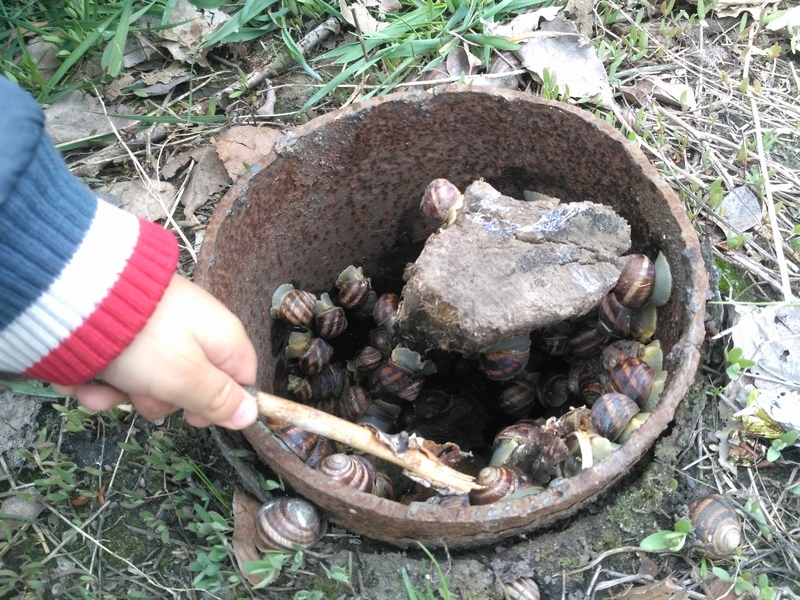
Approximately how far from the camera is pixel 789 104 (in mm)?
2230

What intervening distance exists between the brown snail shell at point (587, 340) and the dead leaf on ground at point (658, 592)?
69cm

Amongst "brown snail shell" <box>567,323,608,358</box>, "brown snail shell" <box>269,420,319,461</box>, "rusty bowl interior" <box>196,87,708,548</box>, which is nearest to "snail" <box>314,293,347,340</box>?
"rusty bowl interior" <box>196,87,708,548</box>

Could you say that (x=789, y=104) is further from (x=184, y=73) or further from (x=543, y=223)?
(x=184, y=73)

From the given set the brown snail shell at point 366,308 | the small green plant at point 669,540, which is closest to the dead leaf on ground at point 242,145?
the brown snail shell at point 366,308

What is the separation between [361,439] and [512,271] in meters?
0.63

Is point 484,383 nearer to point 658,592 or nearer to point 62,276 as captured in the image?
point 658,592

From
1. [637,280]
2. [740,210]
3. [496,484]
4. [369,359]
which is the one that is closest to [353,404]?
[369,359]

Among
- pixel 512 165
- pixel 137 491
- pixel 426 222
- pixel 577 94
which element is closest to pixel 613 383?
pixel 512 165

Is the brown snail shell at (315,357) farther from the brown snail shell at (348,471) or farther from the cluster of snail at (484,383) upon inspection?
the brown snail shell at (348,471)

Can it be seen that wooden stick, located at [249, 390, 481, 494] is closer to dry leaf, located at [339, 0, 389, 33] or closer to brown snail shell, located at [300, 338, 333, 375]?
brown snail shell, located at [300, 338, 333, 375]

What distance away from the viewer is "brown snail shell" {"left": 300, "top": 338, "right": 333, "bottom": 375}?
2.12 meters

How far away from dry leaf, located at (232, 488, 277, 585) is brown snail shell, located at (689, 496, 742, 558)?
3.29ft

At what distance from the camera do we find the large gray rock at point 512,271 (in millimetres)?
1686

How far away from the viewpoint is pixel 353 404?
2162mm
